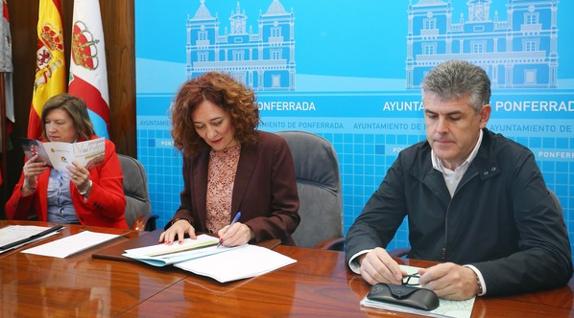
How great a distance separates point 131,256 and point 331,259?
0.60 metres

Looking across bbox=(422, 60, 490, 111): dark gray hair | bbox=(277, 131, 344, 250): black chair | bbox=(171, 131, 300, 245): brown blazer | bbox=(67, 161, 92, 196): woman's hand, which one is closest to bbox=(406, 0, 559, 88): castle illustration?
bbox=(277, 131, 344, 250): black chair

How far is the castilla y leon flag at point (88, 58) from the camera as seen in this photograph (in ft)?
11.3

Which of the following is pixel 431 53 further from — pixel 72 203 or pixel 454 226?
pixel 72 203

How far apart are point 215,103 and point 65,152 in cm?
68

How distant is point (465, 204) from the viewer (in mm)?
1695

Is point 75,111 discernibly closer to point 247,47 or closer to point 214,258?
point 247,47

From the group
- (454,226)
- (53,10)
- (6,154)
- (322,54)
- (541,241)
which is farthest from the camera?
(6,154)

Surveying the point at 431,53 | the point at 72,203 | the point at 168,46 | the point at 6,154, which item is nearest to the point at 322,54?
the point at 431,53

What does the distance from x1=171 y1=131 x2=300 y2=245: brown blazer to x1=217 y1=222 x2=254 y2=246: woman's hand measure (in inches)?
11.5

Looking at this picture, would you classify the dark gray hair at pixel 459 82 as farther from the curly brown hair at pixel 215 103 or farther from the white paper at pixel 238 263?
the curly brown hair at pixel 215 103

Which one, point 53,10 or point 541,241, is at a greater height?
point 53,10

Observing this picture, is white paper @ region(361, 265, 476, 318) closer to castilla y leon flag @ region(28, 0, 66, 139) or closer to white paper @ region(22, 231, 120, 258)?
white paper @ region(22, 231, 120, 258)

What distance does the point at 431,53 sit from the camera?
2949mm

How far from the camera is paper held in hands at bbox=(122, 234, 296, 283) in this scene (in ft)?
4.86
